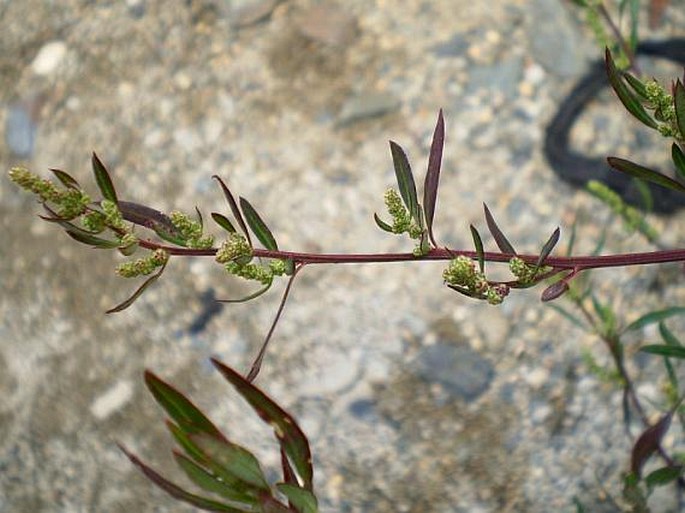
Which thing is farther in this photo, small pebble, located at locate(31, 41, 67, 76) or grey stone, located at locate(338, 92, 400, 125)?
small pebble, located at locate(31, 41, 67, 76)

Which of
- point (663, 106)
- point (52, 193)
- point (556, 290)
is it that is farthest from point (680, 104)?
point (52, 193)

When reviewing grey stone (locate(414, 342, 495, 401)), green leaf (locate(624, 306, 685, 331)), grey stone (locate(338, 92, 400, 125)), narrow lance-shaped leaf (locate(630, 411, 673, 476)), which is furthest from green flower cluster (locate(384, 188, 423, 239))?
grey stone (locate(338, 92, 400, 125))

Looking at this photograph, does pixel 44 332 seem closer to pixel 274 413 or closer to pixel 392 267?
pixel 392 267

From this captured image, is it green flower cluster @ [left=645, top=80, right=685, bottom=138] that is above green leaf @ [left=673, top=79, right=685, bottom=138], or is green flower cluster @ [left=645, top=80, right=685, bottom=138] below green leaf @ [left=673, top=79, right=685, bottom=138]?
above

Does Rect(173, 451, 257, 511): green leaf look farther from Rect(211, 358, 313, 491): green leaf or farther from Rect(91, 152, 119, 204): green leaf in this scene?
Rect(91, 152, 119, 204): green leaf

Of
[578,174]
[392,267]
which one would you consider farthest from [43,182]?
[578,174]

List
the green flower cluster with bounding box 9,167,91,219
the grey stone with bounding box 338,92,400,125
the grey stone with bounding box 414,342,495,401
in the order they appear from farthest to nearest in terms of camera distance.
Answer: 1. the grey stone with bounding box 338,92,400,125
2. the grey stone with bounding box 414,342,495,401
3. the green flower cluster with bounding box 9,167,91,219
